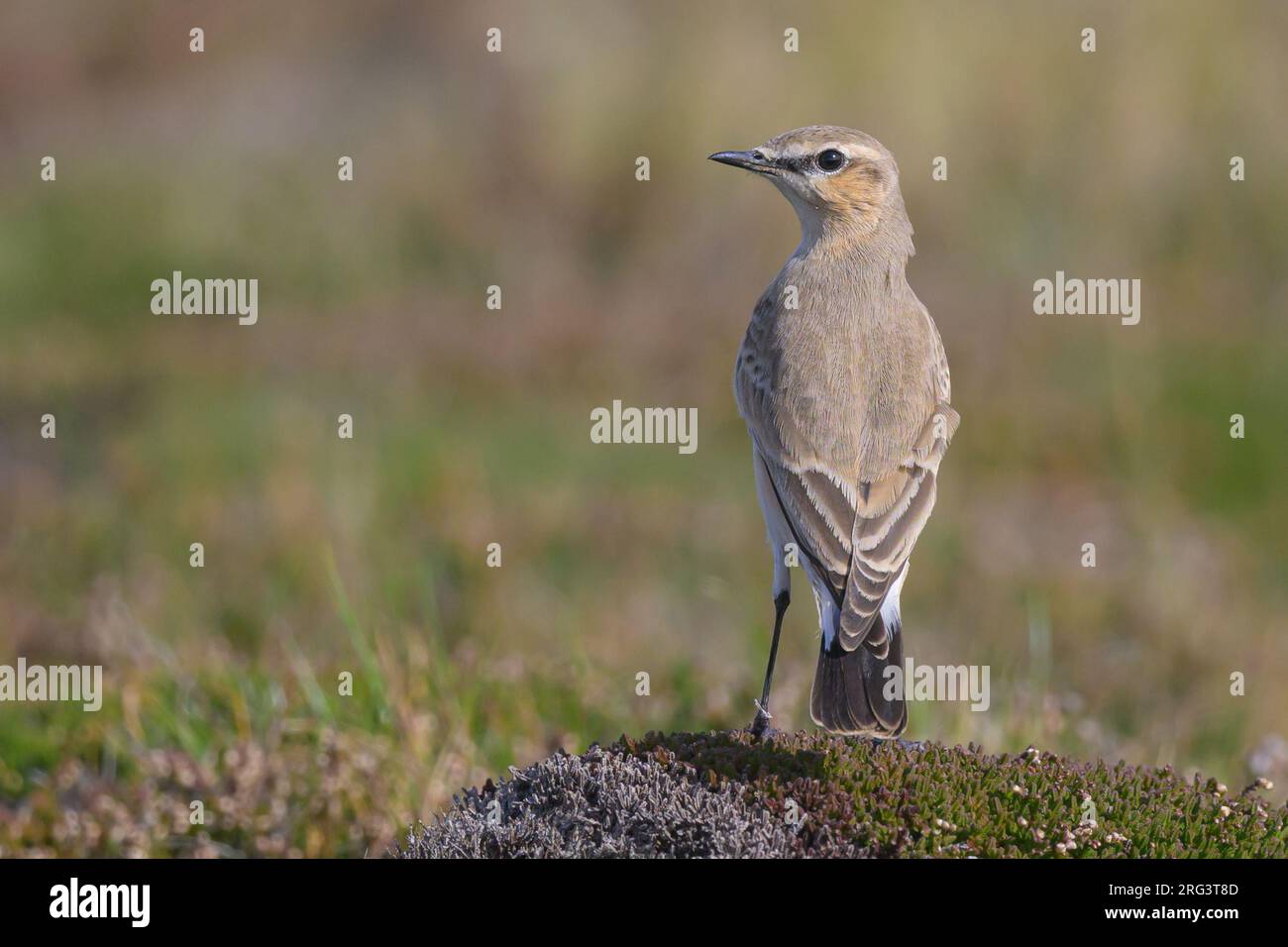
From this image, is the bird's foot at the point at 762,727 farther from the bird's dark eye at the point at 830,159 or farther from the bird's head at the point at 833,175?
the bird's dark eye at the point at 830,159

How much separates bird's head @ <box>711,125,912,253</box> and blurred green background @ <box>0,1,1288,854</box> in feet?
7.50

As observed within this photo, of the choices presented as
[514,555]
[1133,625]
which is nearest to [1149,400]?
[1133,625]

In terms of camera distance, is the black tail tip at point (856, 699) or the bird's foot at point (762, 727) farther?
the bird's foot at point (762, 727)

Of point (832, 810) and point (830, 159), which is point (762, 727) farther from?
point (830, 159)

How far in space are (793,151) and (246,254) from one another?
14576 millimetres

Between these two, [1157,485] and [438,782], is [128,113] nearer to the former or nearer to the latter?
[1157,485]

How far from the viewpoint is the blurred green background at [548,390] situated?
7.86 metres

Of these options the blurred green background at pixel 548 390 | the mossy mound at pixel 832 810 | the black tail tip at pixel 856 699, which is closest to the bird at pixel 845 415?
the black tail tip at pixel 856 699

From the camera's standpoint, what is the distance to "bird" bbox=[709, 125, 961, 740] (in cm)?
566

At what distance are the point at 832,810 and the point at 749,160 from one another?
255 cm

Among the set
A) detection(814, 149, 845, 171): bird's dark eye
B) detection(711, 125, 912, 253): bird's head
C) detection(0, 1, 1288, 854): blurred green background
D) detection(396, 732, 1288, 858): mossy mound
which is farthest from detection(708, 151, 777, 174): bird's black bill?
detection(0, 1, 1288, 854): blurred green background

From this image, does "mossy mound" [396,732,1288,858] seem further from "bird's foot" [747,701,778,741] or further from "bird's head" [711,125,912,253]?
"bird's head" [711,125,912,253]

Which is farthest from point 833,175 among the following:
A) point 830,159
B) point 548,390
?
point 548,390

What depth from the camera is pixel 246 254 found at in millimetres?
20000
